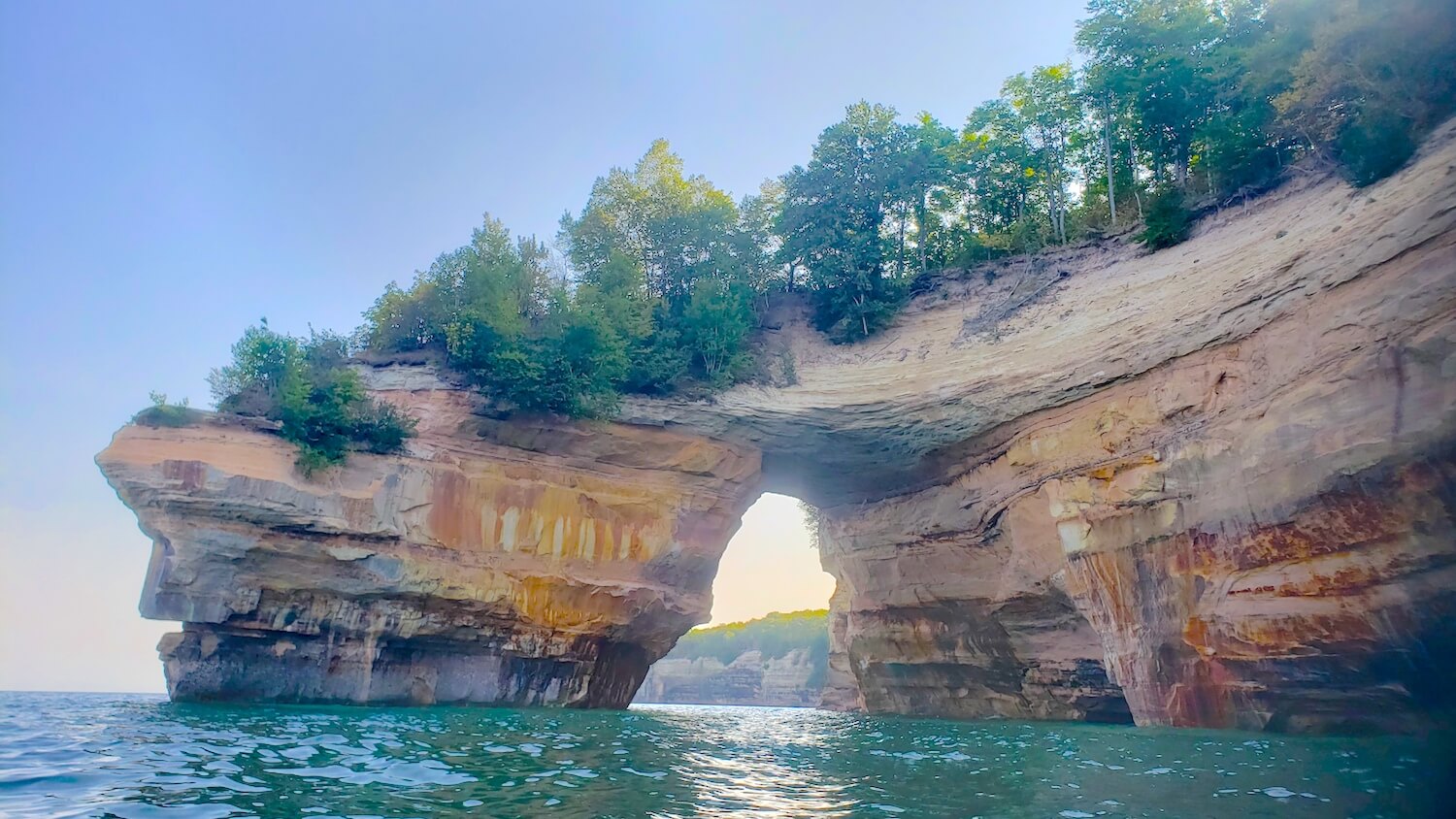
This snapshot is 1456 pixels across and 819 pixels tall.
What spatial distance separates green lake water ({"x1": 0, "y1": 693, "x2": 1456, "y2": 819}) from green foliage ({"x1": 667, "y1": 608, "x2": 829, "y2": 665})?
197 ft

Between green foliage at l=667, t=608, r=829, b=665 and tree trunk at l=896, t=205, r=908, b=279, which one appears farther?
green foliage at l=667, t=608, r=829, b=665

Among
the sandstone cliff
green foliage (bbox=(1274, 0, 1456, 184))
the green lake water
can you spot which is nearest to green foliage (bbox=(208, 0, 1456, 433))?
green foliage (bbox=(1274, 0, 1456, 184))

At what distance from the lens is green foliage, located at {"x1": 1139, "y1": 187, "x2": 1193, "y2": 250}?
1967 centimetres

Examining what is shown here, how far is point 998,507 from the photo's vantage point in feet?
65.2

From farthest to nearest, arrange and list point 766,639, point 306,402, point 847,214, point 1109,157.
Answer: point 766,639 → point 847,214 → point 1109,157 → point 306,402

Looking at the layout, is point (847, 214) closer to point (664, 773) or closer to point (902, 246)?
point (902, 246)

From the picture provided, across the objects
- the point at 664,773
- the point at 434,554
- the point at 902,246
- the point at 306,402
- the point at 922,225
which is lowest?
the point at 664,773

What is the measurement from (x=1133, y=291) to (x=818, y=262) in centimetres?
1015

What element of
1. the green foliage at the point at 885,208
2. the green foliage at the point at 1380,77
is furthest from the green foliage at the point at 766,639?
the green foliage at the point at 1380,77

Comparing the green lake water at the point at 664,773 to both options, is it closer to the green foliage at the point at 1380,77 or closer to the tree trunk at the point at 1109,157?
the green foliage at the point at 1380,77

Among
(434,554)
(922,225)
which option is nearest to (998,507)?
(922,225)

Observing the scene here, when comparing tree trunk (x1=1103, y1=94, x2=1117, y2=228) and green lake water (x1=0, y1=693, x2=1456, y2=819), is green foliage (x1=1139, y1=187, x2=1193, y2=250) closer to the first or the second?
tree trunk (x1=1103, y1=94, x2=1117, y2=228)

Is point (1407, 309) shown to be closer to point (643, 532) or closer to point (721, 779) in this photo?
point (721, 779)

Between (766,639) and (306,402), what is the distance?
2549 inches
